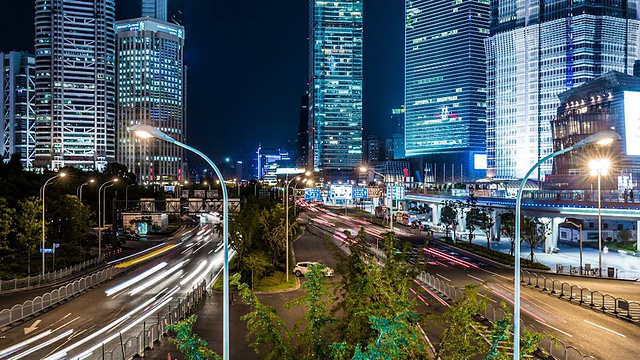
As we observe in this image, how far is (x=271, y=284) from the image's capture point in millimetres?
37500

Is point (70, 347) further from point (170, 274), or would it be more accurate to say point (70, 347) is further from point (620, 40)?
point (620, 40)

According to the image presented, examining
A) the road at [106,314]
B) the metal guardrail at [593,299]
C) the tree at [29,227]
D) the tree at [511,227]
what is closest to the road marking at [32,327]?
the road at [106,314]

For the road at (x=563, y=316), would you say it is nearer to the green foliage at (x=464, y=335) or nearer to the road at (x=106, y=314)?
the green foliage at (x=464, y=335)

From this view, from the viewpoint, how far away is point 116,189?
85.6m

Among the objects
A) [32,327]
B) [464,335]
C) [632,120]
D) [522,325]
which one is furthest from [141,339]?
[632,120]

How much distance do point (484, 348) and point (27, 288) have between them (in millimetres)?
35643

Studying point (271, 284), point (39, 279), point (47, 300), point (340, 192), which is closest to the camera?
point (47, 300)

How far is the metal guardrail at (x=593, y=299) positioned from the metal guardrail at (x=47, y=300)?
3445 centimetres

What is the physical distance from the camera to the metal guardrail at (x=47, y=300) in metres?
26.4

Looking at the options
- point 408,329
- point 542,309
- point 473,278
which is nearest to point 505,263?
point 473,278

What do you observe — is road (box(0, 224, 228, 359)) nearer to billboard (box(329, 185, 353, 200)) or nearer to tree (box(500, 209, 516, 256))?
billboard (box(329, 185, 353, 200))

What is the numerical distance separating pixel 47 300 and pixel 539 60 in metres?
152

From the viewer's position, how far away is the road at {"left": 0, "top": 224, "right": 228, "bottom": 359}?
21938 mm

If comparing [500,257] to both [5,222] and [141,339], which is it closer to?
[141,339]
